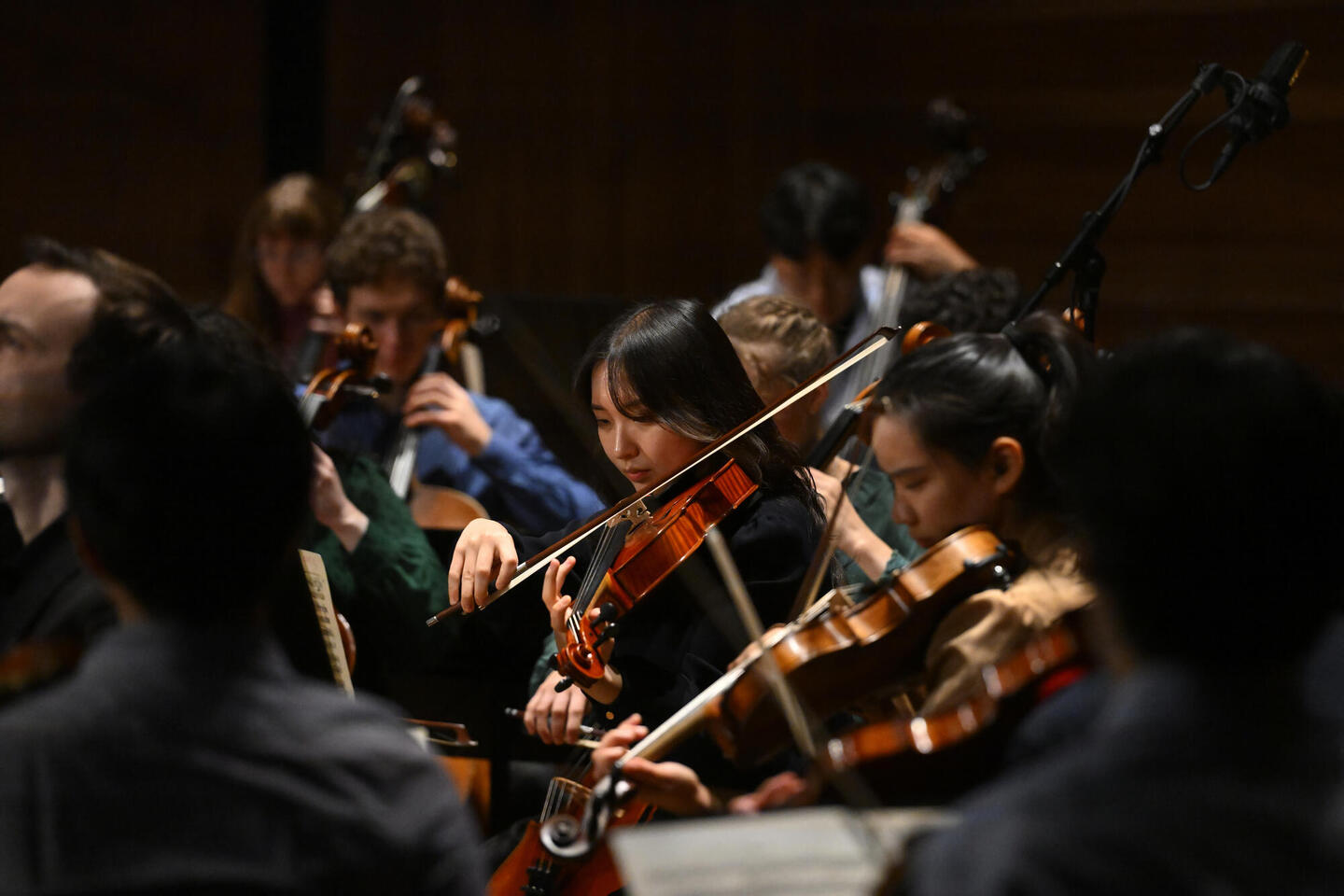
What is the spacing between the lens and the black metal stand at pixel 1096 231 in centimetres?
195

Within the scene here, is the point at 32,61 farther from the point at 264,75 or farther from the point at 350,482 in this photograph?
the point at 350,482

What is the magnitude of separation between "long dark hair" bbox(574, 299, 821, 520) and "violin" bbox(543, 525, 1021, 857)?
40 centimetres

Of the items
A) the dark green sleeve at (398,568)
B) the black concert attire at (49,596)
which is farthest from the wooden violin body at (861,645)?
the dark green sleeve at (398,568)

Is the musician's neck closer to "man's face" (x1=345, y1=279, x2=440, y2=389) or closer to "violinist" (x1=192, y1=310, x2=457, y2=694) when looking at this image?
"violinist" (x1=192, y1=310, x2=457, y2=694)

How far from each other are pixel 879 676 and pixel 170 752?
2.19ft

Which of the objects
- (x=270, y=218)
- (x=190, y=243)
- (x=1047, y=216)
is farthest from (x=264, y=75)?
(x=1047, y=216)

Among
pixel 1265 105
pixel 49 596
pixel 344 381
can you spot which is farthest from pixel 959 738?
pixel 344 381

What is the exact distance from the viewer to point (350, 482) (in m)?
2.21

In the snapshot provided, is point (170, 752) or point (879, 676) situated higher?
point (170, 752)

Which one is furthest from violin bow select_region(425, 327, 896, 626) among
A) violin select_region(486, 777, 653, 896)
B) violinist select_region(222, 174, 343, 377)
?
violinist select_region(222, 174, 343, 377)

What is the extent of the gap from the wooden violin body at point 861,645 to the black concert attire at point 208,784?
0.34 m

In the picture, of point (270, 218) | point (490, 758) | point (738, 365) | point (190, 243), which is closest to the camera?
point (738, 365)

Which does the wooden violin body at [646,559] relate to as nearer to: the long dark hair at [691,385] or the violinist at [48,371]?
the long dark hair at [691,385]

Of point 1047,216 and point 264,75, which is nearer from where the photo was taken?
point 1047,216
